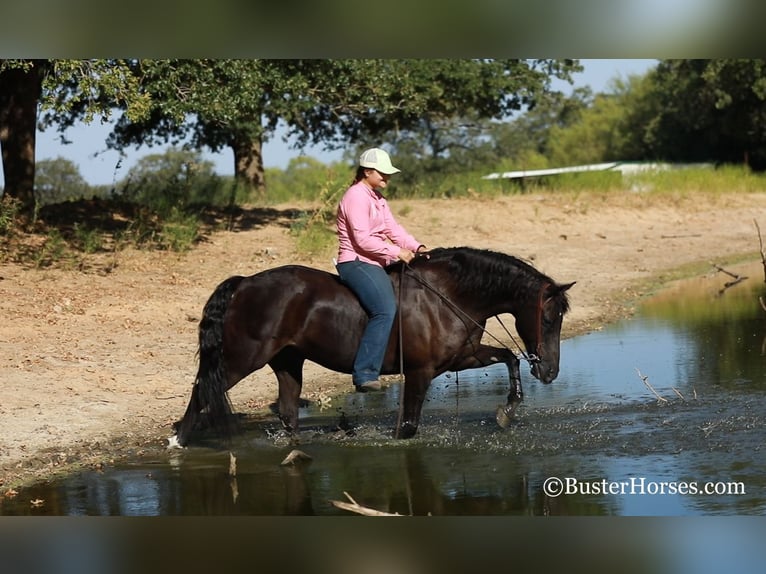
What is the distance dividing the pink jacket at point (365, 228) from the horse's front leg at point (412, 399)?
35.8 inches

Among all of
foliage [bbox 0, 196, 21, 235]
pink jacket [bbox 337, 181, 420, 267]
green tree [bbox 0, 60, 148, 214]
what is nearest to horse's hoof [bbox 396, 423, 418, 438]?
pink jacket [bbox 337, 181, 420, 267]

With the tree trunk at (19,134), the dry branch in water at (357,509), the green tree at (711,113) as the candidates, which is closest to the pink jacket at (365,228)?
the dry branch in water at (357,509)

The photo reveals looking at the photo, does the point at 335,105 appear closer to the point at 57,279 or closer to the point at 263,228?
the point at 263,228

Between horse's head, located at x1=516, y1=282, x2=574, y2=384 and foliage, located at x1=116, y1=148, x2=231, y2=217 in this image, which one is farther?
foliage, located at x1=116, y1=148, x2=231, y2=217

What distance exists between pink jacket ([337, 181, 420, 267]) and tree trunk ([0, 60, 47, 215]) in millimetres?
10770

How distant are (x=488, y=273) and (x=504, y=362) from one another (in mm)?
772

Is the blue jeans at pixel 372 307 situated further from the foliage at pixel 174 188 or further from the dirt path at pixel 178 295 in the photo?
the foliage at pixel 174 188

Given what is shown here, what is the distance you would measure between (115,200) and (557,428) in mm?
12225

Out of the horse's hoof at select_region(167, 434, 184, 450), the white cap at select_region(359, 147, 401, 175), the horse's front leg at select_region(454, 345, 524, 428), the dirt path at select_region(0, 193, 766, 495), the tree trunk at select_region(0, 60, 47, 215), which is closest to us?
the white cap at select_region(359, 147, 401, 175)

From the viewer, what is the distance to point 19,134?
18719 millimetres

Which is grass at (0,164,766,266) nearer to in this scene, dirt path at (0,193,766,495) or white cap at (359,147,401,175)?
dirt path at (0,193,766,495)

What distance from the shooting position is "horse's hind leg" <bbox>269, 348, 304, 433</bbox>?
30.8 feet
